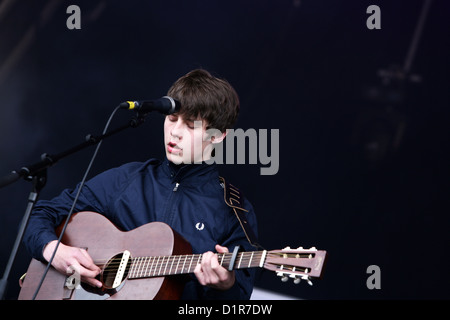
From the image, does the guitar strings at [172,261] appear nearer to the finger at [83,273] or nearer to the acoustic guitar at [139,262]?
the acoustic guitar at [139,262]

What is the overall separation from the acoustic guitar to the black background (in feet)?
5.39

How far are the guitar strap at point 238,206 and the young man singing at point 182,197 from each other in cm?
4

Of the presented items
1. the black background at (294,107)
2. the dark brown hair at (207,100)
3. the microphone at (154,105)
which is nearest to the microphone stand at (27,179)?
the microphone at (154,105)

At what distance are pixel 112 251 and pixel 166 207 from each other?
1.05ft

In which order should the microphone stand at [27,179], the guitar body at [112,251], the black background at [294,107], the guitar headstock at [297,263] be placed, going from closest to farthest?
the microphone stand at [27,179] < the guitar headstock at [297,263] < the guitar body at [112,251] < the black background at [294,107]

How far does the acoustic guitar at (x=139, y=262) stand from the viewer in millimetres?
1911

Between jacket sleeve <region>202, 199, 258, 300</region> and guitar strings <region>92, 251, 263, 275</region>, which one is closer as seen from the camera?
guitar strings <region>92, 251, 263, 275</region>

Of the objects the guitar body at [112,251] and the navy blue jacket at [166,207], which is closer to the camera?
the guitar body at [112,251]

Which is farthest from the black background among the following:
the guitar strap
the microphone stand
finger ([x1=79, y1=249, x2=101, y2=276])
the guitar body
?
the microphone stand

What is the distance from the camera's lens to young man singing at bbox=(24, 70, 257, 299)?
2.32m

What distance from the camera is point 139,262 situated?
2162mm

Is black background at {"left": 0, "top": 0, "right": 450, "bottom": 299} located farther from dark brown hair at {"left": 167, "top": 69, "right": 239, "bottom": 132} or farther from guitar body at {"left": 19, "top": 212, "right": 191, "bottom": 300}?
guitar body at {"left": 19, "top": 212, "right": 191, "bottom": 300}
